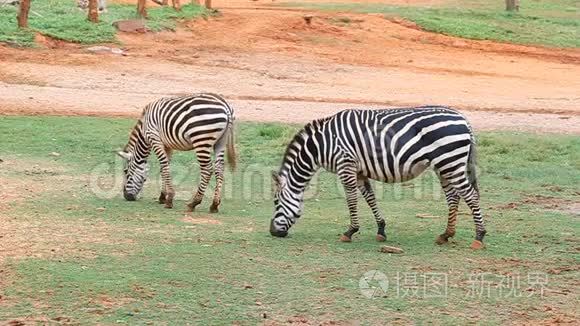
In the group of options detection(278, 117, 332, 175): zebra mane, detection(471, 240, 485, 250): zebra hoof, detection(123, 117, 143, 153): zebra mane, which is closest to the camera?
detection(471, 240, 485, 250): zebra hoof

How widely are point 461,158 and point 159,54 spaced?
655 inches

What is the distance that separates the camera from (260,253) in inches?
355

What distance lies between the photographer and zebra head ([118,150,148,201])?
11891mm

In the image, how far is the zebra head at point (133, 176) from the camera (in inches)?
468

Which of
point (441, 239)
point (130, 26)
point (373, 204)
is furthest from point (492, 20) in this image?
point (441, 239)

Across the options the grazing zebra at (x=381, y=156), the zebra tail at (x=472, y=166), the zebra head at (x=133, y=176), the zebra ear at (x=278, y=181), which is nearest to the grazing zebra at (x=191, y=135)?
the zebra head at (x=133, y=176)

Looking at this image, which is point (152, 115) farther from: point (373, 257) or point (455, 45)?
point (455, 45)

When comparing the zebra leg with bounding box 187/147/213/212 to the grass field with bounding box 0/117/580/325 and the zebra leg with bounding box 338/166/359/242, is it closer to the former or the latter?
the grass field with bounding box 0/117/580/325

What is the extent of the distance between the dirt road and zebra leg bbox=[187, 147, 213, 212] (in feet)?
22.1

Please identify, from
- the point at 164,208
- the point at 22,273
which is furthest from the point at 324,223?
the point at 22,273

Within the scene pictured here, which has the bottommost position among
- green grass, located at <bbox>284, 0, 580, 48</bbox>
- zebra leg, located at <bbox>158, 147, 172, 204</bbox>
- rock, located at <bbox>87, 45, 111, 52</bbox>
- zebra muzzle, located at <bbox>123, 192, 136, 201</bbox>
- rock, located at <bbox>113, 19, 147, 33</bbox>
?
zebra muzzle, located at <bbox>123, 192, 136, 201</bbox>

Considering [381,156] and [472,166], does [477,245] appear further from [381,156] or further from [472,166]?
[381,156]

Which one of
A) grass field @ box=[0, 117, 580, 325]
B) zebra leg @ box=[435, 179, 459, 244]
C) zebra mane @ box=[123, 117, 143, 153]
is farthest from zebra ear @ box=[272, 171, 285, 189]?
zebra mane @ box=[123, 117, 143, 153]

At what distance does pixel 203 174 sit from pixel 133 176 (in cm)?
110
